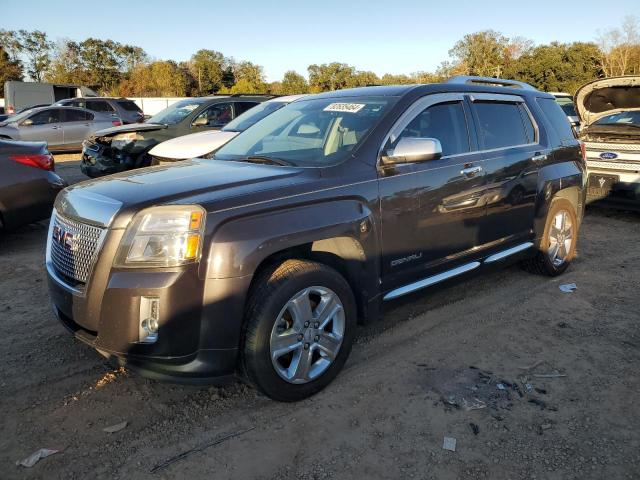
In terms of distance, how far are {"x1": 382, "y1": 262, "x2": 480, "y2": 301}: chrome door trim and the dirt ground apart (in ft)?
0.28

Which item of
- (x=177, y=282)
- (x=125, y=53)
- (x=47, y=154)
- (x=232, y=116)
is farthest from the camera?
(x=125, y=53)

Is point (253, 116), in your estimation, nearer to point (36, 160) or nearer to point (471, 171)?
point (36, 160)

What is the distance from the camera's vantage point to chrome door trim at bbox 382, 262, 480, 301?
358cm

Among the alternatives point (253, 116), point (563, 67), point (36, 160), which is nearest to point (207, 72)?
point (563, 67)

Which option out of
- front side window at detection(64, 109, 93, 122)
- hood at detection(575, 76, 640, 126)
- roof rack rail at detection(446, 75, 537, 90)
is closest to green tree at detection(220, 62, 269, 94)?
front side window at detection(64, 109, 93, 122)

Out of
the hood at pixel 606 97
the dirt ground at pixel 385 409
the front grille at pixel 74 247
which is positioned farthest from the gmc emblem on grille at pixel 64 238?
the hood at pixel 606 97

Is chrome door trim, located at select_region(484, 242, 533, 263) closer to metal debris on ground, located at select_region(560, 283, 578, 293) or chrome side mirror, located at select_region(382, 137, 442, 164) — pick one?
metal debris on ground, located at select_region(560, 283, 578, 293)

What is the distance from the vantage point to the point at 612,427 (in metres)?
2.86

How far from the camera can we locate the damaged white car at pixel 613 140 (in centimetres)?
752

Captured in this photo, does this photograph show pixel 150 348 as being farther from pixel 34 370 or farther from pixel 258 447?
pixel 34 370

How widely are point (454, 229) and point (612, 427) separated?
1.66 meters

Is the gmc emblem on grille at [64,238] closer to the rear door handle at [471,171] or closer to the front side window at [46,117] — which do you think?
the rear door handle at [471,171]

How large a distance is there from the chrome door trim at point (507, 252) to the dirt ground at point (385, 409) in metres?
0.46

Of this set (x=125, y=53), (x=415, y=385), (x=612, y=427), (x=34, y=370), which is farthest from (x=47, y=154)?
(x=125, y=53)
